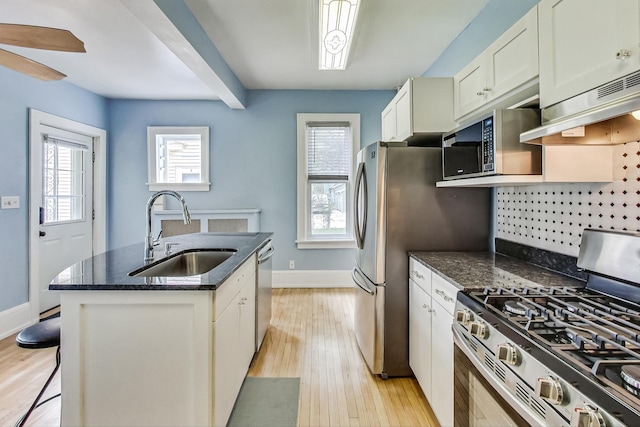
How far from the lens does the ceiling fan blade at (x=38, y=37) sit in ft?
5.28

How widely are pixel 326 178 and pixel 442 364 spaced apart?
9.92 ft

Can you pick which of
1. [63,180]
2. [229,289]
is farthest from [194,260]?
[63,180]

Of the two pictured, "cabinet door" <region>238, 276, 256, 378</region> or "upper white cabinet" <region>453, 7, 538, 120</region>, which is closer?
"upper white cabinet" <region>453, 7, 538, 120</region>

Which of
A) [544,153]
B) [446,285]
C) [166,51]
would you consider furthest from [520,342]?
[166,51]

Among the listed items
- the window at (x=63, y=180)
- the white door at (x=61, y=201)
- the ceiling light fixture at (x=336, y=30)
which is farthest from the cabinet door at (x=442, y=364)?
the window at (x=63, y=180)

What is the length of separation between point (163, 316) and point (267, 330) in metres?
1.71

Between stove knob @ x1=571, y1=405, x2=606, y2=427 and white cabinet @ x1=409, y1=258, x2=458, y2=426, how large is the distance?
78 cm

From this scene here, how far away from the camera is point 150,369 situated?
137cm

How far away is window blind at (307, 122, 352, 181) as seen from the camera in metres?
4.26

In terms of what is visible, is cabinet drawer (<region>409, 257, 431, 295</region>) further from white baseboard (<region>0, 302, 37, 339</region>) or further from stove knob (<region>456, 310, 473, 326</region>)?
white baseboard (<region>0, 302, 37, 339</region>)

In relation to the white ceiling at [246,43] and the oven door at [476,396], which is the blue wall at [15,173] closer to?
the white ceiling at [246,43]

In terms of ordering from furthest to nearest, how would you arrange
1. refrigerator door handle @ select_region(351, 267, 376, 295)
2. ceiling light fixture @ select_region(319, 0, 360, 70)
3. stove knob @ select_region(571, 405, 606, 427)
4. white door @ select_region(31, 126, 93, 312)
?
white door @ select_region(31, 126, 93, 312)
refrigerator door handle @ select_region(351, 267, 376, 295)
ceiling light fixture @ select_region(319, 0, 360, 70)
stove knob @ select_region(571, 405, 606, 427)

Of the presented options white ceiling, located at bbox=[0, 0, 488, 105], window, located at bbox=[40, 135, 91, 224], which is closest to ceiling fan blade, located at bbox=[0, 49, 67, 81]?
white ceiling, located at bbox=[0, 0, 488, 105]

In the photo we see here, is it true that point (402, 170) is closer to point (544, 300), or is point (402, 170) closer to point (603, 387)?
point (544, 300)
